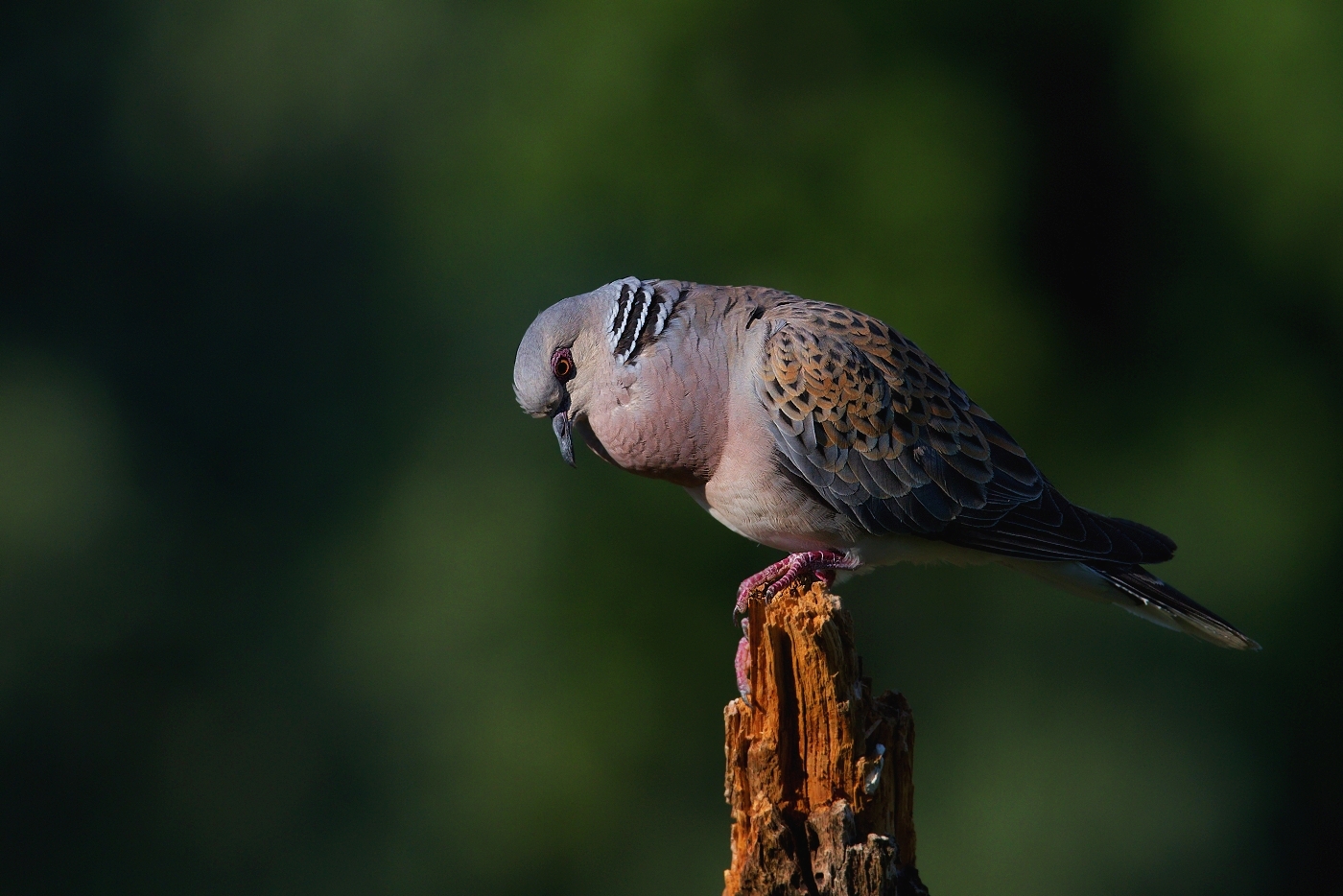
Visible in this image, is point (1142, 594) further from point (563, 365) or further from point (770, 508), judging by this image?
point (563, 365)

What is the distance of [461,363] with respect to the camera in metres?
8.26

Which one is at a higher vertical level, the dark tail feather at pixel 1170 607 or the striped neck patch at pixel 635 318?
the striped neck patch at pixel 635 318

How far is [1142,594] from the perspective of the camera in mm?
3896

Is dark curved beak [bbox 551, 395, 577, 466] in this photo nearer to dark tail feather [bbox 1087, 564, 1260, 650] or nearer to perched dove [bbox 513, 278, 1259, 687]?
perched dove [bbox 513, 278, 1259, 687]

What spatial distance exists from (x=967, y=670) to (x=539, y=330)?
468cm

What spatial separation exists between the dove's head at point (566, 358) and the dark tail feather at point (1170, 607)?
167cm

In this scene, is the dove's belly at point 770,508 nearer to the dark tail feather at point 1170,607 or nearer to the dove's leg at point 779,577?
the dove's leg at point 779,577

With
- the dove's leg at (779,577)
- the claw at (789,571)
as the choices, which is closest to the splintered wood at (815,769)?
the dove's leg at (779,577)

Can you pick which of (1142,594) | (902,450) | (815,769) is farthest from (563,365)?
(1142,594)

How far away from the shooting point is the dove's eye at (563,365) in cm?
368

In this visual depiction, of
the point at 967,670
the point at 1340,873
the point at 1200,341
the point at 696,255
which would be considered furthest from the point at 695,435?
the point at 1340,873

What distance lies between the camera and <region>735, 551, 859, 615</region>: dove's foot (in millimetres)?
3502

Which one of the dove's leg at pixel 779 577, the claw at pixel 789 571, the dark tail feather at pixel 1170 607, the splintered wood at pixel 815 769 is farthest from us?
the dark tail feather at pixel 1170 607

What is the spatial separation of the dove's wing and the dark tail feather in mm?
83
